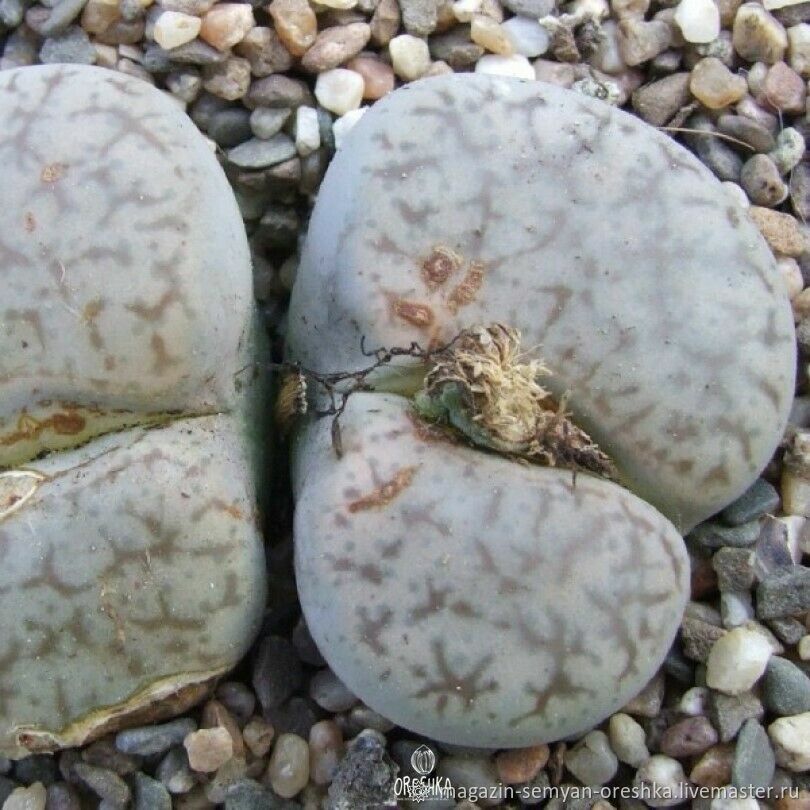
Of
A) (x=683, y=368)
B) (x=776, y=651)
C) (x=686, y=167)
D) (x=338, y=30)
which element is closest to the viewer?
(x=683, y=368)

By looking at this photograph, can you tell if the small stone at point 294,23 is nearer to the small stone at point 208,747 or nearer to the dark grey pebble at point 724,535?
the dark grey pebble at point 724,535

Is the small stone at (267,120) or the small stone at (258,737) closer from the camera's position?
the small stone at (258,737)

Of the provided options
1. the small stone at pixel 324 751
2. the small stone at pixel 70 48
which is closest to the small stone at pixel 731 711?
the small stone at pixel 324 751

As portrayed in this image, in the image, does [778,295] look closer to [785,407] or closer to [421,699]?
[785,407]

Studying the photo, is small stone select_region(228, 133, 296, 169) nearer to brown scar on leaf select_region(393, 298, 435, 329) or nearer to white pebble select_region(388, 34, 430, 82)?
white pebble select_region(388, 34, 430, 82)

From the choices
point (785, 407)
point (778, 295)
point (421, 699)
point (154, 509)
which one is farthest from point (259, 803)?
point (778, 295)

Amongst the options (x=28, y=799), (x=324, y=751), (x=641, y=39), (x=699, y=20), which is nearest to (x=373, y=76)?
(x=641, y=39)

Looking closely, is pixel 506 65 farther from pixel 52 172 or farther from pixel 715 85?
pixel 52 172
